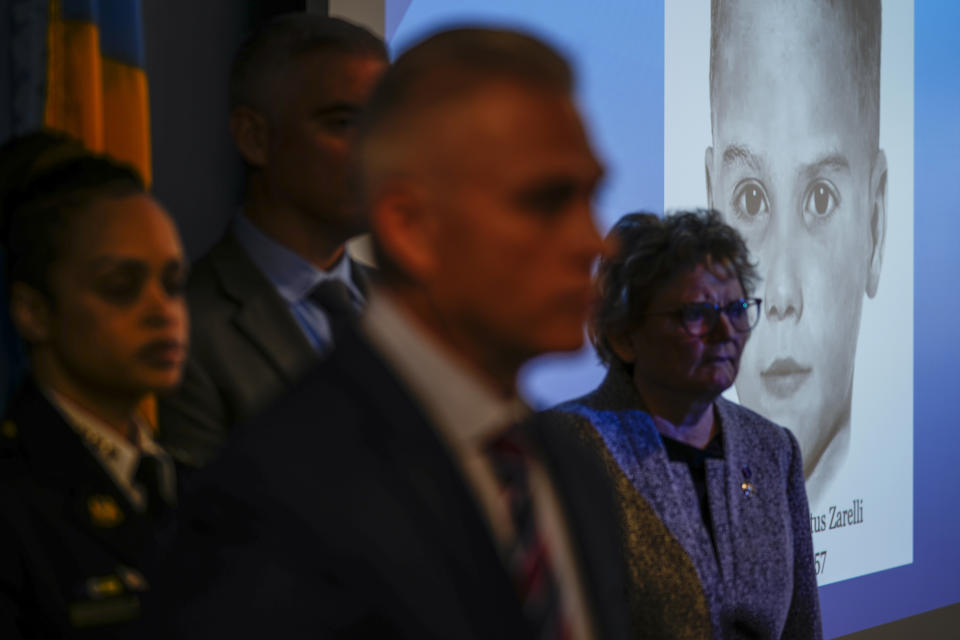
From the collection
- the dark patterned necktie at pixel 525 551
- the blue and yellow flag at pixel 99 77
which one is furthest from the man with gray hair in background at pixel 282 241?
the dark patterned necktie at pixel 525 551

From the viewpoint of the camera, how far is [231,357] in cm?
128

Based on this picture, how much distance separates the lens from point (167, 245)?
112 cm

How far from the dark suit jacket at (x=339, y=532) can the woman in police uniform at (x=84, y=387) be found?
353 millimetres

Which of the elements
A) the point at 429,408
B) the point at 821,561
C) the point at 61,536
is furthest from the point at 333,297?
the point at 821,561

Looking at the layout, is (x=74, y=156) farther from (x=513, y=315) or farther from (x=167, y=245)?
(x=513, y=315)

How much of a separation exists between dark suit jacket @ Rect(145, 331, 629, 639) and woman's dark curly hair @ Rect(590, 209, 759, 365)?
1.37 m

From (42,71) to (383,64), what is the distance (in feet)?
1.87

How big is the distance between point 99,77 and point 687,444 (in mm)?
1298

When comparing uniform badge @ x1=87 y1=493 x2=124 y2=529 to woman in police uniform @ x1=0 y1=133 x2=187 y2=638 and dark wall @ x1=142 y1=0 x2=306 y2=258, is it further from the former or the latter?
dark wall @ x1=142 y1=0 x2=306 y2=258

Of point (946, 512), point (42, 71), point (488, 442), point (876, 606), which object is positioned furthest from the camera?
point (946, 512)

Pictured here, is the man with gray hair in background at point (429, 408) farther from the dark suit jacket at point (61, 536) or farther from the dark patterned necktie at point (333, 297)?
the dark patterned necktie at point (333, 297)

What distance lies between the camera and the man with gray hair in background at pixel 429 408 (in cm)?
71

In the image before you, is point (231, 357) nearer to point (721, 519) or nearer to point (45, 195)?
point (45, 195)

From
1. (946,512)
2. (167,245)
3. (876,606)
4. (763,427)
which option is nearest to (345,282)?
(167,245)
